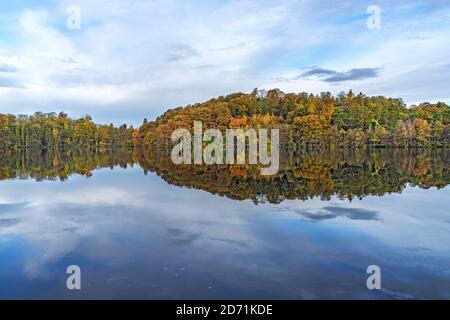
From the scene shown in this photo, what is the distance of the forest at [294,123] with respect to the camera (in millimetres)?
77438

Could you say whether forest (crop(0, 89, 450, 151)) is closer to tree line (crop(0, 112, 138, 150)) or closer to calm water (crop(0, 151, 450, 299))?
tree line (crop(0, 112, 138, 150))

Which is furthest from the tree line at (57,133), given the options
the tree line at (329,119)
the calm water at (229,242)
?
the calm water at (229,242)

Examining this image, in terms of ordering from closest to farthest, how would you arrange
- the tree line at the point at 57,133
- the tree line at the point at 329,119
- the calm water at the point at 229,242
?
the calm water at the point at 229,242 < the tree line at the point at 329,119 < the tree line at the point at 57,133

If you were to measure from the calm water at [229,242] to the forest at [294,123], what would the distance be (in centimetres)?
5714

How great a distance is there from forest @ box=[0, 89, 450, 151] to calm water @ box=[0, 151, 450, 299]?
187 feet

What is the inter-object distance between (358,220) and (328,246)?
305cm

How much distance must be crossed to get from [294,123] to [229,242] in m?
71.8

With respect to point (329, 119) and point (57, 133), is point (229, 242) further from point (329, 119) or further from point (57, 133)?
point (57, 133)

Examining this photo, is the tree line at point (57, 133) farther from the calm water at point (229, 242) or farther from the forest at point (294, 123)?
the calm water at point (229, 242)

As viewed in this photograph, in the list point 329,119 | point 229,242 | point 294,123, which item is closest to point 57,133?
point 294,123

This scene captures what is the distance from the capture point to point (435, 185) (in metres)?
19.8

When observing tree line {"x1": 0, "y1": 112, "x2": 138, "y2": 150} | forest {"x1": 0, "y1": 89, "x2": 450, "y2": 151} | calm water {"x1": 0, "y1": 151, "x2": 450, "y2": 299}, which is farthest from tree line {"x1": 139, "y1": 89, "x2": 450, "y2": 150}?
calm water {"x1": 0, "y1": 151, "x2": 450, "y2": 299}

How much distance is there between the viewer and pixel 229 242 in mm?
9875
